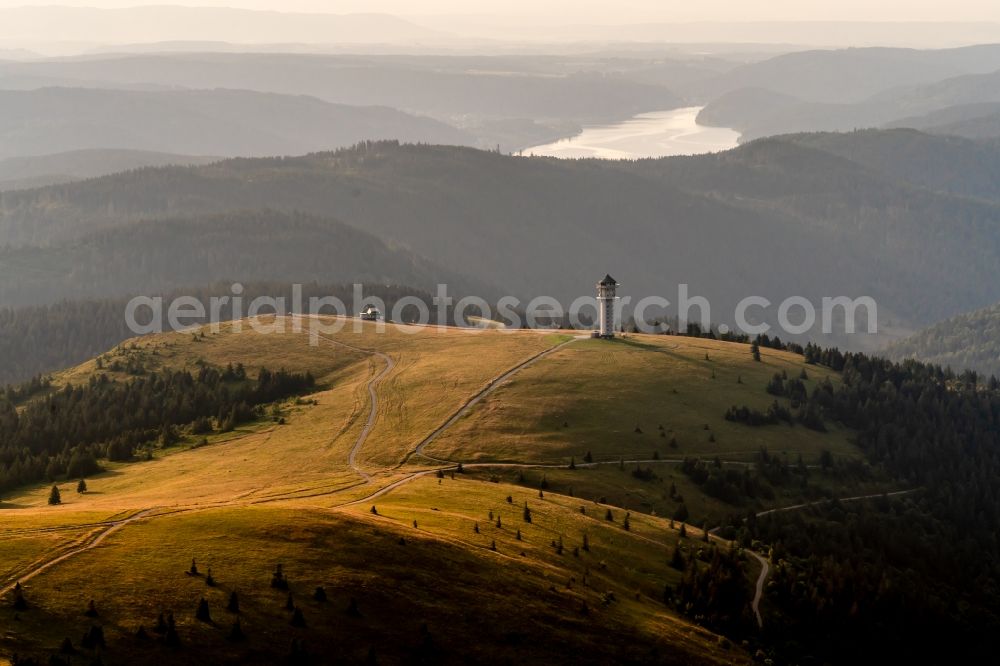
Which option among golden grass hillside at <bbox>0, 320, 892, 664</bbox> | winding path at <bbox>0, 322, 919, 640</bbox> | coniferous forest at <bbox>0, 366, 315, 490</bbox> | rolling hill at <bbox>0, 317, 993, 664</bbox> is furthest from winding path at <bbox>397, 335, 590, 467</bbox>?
coniferous forest at <bbox>0, 366, 315, 490</bbox>

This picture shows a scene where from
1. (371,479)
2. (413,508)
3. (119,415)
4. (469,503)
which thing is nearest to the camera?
(413,508)

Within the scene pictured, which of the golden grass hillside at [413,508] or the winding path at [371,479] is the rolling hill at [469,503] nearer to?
the golden grass hillside at [413,508]

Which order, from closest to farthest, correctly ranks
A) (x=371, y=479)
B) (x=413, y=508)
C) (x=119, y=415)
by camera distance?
(x=413, y=508) < (x=371, y=479) < (x=119, y=415)

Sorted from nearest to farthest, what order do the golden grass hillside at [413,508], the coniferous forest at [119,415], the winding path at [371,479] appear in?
1. the golden grass hillside at [413,508]
2. the winding path at [371,479]
3. the coniferous forest at [119,415]

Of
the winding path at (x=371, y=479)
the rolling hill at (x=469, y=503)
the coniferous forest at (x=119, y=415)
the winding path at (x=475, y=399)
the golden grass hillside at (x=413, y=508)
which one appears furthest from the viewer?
the coniferous forest at (x=119, y=415)

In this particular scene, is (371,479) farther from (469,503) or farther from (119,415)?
(119,415)

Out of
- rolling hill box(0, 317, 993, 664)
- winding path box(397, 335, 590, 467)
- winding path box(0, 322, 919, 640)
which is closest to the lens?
rolling hill box(0, 317, 993, 664)

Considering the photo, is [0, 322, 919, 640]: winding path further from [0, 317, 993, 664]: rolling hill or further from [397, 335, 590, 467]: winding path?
[0, 317, 993, 664]: rolling hill

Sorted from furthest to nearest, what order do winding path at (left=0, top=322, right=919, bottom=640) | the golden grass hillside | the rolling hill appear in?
winding path at (left=0, top=322, right=919, bottom=640), the rolling hill, the golden grass hillside

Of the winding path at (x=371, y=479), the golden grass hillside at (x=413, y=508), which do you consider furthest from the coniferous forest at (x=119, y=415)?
the winding path at (x=371, y=479)

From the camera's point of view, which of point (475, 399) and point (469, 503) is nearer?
point (469, 503)

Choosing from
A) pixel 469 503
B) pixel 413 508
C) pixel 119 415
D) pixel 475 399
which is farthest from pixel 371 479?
pixel 119 415

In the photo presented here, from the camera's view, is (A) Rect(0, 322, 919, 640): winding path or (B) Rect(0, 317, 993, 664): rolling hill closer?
(B) Rect(0, 317, 993, 664): rolling hill
